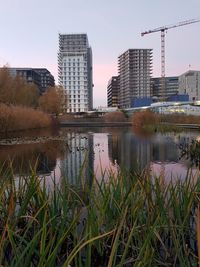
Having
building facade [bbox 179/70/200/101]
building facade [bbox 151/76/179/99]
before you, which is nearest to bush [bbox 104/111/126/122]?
building facade [bbox 179/70/200/101]

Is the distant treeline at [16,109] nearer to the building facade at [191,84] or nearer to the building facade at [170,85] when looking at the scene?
the building facade at [191,84]

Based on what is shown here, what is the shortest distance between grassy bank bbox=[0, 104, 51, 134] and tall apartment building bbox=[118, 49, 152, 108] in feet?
406

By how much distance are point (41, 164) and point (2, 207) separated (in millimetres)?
10601

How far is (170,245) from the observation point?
15.5ft

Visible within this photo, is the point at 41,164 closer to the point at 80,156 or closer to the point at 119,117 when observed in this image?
the point at 80,156

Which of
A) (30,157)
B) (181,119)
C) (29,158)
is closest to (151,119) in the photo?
(181,119)

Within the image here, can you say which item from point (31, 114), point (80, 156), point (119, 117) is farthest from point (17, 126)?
point (119, 117)

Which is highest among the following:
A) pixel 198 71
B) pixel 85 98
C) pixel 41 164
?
pixel 198 71

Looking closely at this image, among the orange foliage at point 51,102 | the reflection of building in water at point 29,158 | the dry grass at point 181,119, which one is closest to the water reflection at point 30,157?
the reflection of building in water at point 29,158

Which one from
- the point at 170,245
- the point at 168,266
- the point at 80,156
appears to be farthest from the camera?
the point at 80,156

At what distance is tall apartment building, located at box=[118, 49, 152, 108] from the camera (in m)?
176

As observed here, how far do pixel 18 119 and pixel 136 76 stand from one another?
143818mm

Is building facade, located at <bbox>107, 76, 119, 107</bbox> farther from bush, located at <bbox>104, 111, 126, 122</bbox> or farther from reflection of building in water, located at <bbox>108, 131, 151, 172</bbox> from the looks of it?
reflection of building in water, located at <bbox>108, 131, 151, 172</bbox>

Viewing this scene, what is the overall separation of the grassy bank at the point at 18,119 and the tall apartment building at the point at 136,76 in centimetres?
12386
